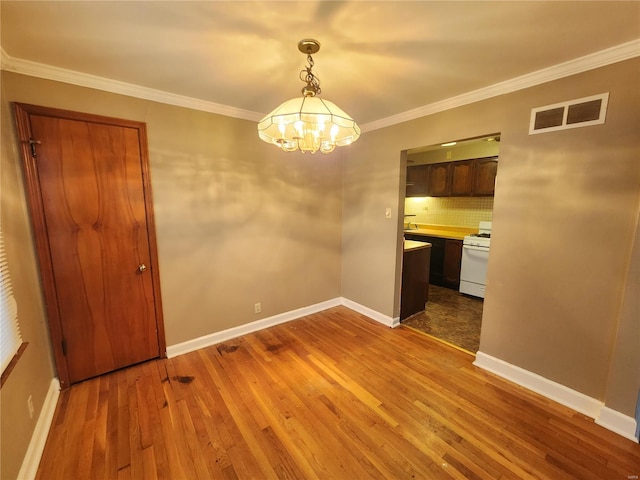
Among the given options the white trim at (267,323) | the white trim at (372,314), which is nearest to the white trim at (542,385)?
the white trim at (372,314)

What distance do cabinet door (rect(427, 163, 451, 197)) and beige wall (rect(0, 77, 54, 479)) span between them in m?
5.30

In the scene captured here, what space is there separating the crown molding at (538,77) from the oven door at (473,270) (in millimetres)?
2280

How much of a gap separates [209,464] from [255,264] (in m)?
1.82

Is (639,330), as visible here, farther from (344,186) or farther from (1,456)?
(1,456)

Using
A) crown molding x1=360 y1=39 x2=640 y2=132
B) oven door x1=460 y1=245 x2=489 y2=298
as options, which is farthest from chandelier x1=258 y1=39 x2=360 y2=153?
oven door x1=460 y1=245 x2=489 y2=298

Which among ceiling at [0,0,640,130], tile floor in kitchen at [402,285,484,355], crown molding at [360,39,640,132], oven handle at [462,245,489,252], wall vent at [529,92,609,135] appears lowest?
tile floor in kitchen at [402,285,484,355]

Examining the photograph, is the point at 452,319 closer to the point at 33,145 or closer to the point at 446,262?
the point at 446,262

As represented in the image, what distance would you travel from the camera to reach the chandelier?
1387mm

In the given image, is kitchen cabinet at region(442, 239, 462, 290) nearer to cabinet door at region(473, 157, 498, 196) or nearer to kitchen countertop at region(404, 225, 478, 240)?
kitchen countertop at region(404, 225, 478, 240)

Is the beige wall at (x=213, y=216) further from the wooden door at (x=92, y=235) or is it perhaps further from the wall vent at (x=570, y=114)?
the wall vent at (x=570, y=114)

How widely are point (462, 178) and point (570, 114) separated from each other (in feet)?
9.06

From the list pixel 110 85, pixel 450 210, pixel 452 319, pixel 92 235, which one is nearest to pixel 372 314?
pixel 452 319

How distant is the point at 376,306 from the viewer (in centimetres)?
338

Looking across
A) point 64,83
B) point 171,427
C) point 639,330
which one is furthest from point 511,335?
point 64,83
